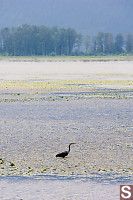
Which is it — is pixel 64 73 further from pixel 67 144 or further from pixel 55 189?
pixel 55 189

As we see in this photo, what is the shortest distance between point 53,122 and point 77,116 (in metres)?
2.57

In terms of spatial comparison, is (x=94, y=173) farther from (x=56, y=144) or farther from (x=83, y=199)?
(x=56, y=144)

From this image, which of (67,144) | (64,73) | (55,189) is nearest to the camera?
(55,189)

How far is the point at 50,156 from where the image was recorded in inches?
613

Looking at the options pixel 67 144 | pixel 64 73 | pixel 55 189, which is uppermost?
pixel 55 189

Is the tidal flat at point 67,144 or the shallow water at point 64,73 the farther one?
the shallow water at point 64,73

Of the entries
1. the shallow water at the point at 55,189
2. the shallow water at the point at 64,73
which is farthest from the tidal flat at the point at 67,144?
the shallow water at the point at 64,73

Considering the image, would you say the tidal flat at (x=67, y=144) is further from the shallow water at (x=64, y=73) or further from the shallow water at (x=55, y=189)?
the shallow water at (x=64, y=73)

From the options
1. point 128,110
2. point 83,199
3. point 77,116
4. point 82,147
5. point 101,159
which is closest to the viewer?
point 83,199

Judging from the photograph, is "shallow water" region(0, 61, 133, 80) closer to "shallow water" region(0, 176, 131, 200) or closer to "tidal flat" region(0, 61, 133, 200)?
"tidal flat" region(0, 61, 133, 200)

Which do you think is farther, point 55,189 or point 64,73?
point 64,73

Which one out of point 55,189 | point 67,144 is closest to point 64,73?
point 67,144

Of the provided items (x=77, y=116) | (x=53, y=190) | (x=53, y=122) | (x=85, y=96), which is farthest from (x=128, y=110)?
(x=53, y=190)

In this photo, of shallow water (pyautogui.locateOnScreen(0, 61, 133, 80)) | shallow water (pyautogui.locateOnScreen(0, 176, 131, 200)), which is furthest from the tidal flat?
shallow water (pyautogui.locateOnScreen(0, 61, 133, 80))
